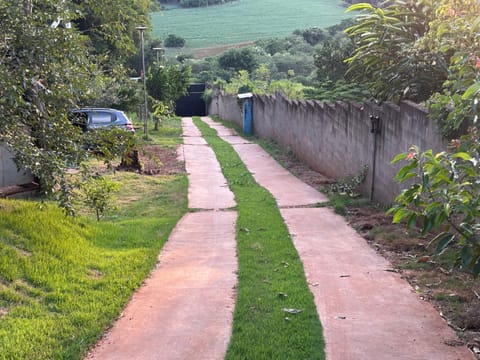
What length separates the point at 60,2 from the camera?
6469 millimetres

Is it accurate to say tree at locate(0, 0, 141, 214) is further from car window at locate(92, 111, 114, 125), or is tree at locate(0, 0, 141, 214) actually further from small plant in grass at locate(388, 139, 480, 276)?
car window at locate(92, 111, 114, 125)

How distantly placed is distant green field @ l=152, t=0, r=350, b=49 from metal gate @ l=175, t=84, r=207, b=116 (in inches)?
533

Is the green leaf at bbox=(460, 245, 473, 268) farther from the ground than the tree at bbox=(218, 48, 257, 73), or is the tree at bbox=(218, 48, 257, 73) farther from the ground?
the tree at bbox=(218, 48, 257, 73)

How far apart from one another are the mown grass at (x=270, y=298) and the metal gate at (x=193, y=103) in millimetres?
44330

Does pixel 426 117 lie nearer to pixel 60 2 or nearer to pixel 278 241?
pixel 278 241

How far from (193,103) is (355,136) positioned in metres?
43.9

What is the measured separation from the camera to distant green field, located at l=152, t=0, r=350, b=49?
68500 millimetres

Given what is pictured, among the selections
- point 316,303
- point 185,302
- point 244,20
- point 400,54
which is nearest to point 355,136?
point 400,54

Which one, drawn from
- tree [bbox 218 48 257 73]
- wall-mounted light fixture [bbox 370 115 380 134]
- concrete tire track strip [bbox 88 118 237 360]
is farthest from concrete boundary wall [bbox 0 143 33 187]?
tree [bbox 218 48 257 73]

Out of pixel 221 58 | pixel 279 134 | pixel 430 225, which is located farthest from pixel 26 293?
pixel 221 58

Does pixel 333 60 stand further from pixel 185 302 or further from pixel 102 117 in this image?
pixel 185 302

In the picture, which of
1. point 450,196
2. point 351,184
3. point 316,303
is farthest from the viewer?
point 351,184

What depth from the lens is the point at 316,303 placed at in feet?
18.1

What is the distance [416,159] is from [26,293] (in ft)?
12.1
